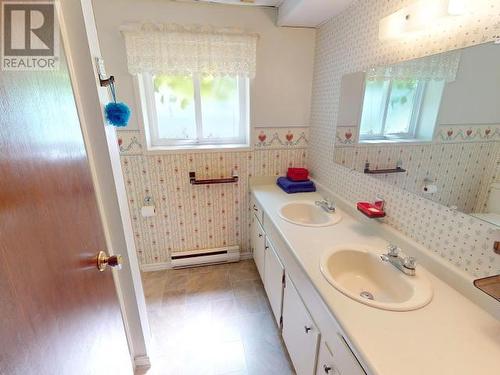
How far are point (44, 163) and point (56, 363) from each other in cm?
46

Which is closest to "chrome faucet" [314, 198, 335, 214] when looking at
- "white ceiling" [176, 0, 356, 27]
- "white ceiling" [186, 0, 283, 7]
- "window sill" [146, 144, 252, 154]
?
"window sill" [146, 144, 252, 154]

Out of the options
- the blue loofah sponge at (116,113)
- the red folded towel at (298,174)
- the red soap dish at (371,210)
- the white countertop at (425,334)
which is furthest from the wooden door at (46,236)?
the red folded towel at (298,174)

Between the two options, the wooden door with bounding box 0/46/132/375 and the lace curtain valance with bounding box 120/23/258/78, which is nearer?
the wooden door with bounding box 0/46/132/375

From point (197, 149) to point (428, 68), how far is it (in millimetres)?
1597

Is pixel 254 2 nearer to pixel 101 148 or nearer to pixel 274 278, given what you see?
pixel 101 148

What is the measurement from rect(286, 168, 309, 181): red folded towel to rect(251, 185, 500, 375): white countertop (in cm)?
Result: 113

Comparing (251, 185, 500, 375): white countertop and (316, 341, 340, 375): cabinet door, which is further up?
(251, 185, 500, 375): white countertop

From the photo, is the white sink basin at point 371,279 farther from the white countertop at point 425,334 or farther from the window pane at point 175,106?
the window pane at point 175,106

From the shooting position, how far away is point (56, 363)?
0.57m

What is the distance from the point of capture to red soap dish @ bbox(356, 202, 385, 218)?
1.33 metres

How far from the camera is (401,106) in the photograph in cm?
126

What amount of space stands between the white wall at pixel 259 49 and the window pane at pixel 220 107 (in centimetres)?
22

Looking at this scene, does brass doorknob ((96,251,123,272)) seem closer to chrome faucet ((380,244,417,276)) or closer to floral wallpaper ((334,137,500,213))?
chrome faucet ((380,244,417,276))

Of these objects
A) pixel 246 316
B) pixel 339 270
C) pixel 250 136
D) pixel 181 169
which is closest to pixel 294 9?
pixel 250 136
